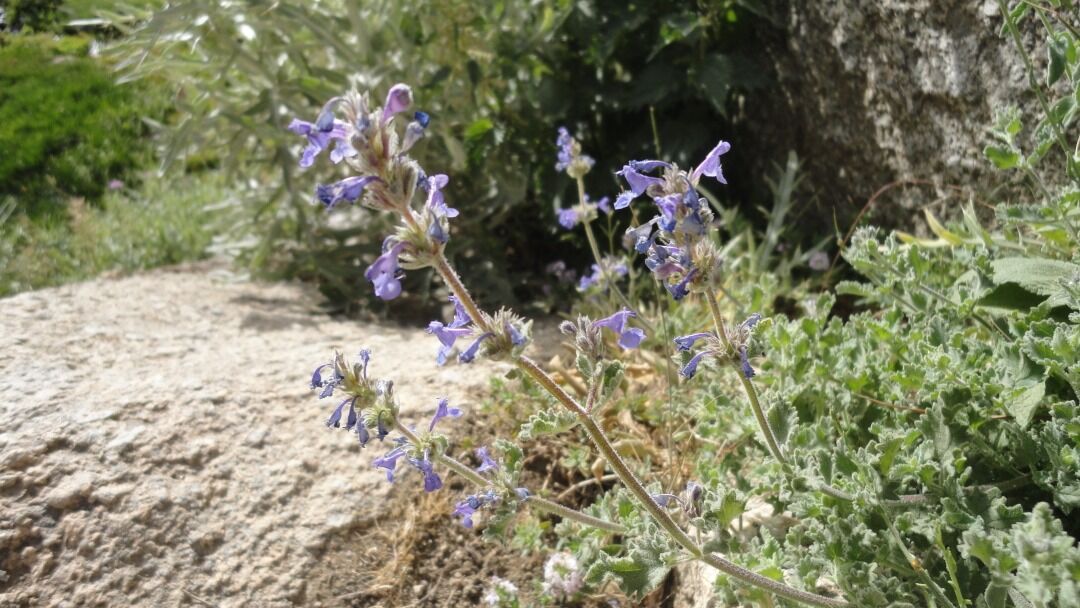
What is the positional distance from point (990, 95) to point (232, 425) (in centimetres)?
233

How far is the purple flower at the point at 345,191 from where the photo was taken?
1119 millimetres

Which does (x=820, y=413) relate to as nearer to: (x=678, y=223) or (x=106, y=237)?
(x=678, y=223)

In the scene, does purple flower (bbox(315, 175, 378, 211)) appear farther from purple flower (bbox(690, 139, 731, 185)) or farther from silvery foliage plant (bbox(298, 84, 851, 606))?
purple flower (bbox(690, 139, 731, 185))

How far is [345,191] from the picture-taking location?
3.67 feet

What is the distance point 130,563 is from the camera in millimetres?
2004

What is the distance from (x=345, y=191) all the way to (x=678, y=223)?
48 centimetres

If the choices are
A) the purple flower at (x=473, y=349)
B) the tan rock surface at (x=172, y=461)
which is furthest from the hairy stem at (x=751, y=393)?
the tan rock surface at (x=172, y=461)

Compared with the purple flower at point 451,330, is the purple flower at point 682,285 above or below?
above

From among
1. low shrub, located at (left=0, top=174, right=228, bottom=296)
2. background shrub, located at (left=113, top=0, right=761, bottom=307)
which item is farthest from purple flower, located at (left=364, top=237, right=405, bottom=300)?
low shrub, located at (left=0, top=174, right=228, bottom=296)

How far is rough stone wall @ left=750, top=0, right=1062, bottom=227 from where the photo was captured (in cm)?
254

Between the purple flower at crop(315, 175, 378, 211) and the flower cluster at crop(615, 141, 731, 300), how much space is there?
1.15ft

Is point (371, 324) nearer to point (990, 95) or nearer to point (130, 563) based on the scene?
point (130, 563)

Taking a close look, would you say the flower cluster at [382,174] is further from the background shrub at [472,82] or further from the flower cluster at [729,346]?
the background shrub at [472,82]

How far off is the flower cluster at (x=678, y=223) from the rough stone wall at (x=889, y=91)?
1.58 metres
